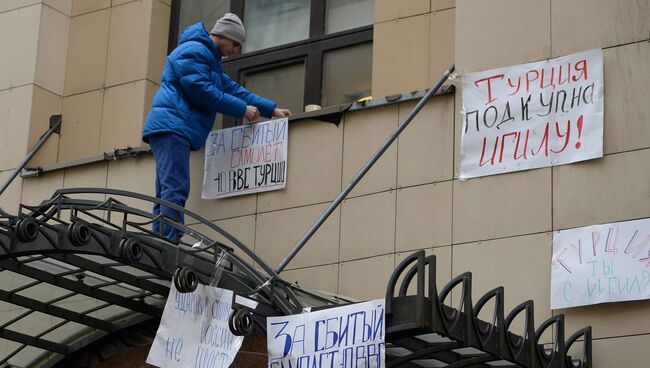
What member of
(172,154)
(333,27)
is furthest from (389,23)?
(172,154)

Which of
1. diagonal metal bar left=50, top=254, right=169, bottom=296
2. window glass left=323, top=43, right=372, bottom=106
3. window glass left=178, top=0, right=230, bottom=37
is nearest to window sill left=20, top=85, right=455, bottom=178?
window glass left=323, top=43, right=372, bottom=106

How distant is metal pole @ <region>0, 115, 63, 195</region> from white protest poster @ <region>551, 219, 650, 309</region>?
538 centimetres

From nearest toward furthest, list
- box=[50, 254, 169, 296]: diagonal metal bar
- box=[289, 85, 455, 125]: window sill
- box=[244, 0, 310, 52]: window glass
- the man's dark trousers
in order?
box=[50, 254, 169, 296]: diagonal metal bar < box=[289, 85, 455, 125]: window sill < the man's dark trousers < box=[244, 0, 310, 52]: window glass

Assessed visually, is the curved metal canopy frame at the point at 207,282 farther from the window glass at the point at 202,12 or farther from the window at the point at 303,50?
the window glass at the point at 202,12


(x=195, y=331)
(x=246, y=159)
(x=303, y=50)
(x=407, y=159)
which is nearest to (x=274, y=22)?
(x=303, y=50)

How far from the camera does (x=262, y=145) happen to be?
13125 millimetres

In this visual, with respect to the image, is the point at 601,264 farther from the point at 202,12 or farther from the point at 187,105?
the point at 202,12

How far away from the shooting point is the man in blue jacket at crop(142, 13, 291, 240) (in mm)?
12570

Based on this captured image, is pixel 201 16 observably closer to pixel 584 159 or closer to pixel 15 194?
pixel 15 194

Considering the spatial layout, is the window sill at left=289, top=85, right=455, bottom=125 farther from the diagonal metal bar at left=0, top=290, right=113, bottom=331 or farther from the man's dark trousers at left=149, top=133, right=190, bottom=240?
the diagonal metal bar at left=0, top=290, right=113, bottom=331

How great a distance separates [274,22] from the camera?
14.6 metres

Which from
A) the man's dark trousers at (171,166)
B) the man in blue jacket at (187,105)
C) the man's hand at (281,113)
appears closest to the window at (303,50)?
the man's hand at (281,113)

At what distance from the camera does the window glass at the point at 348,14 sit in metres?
13.9

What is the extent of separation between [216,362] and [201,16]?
5.80 metres
